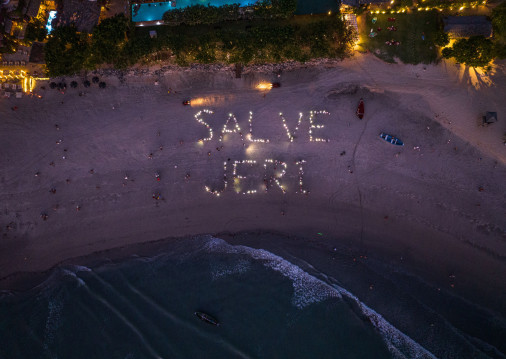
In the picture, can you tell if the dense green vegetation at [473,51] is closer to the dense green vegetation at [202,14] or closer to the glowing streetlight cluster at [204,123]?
the dense green vegetation at [202,14]

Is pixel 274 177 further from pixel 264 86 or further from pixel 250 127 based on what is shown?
pixel 264 86

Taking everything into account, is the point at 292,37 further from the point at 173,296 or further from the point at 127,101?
the point at 173,296

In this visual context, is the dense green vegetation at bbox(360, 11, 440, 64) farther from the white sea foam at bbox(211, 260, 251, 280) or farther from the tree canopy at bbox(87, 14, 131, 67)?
the white sea foam at bbox(211, 260, 251, 280)

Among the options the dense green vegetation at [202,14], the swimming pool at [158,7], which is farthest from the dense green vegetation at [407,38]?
the swimming pool at [158,7]

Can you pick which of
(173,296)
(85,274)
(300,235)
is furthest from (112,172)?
(300,235)

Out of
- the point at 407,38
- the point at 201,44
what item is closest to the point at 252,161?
the point at 201,44

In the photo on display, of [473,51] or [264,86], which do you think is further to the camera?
[264,86]

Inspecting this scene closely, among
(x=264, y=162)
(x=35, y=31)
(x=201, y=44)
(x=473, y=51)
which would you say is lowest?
(x=264, y=162)

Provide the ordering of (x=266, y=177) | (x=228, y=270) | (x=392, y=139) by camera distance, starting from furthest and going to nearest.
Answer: (x=266, y=177)
(x=392, y=139)
(x=228, y=270)
